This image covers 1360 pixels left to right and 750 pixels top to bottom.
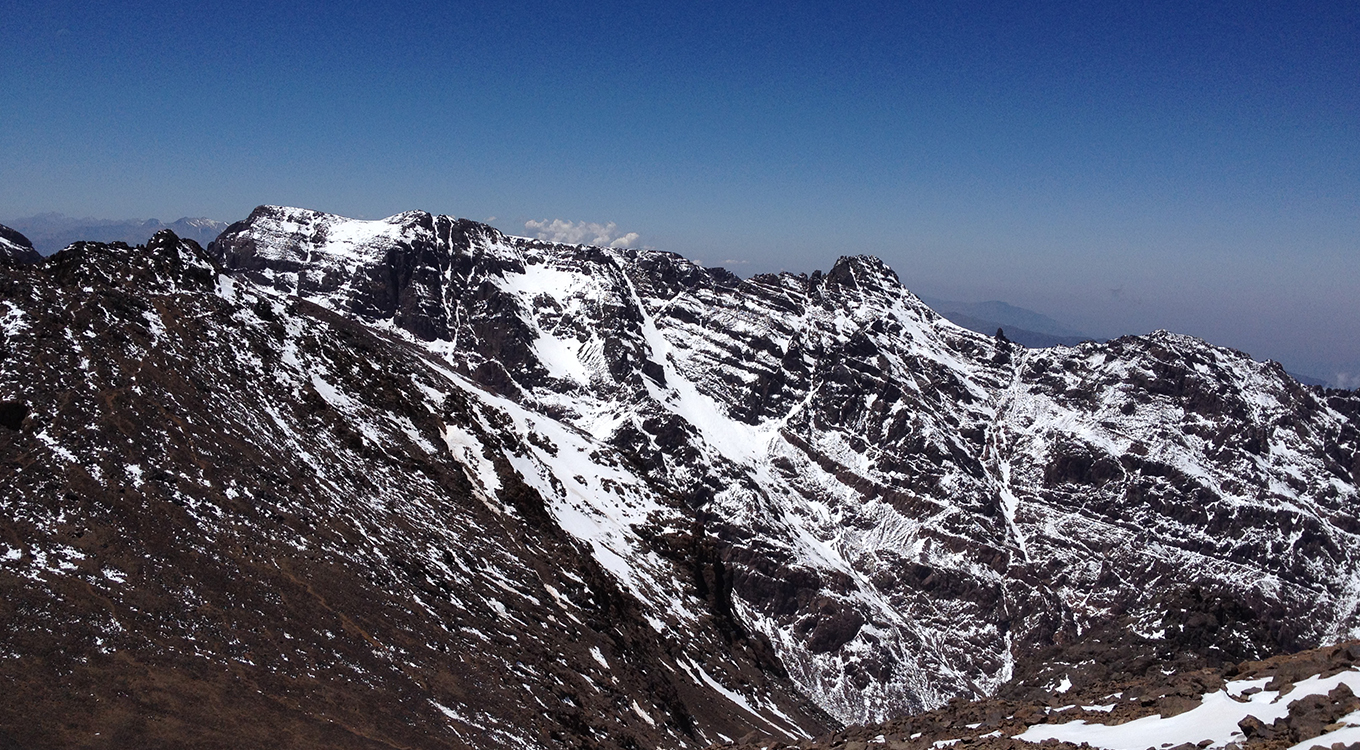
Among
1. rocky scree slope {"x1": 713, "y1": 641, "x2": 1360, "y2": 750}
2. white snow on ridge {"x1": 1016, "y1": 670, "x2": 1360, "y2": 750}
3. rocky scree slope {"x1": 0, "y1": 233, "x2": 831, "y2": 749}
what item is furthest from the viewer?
rocky scree slope {"x1": 0, "y1": 233, "x2": 831, "y2": 749}

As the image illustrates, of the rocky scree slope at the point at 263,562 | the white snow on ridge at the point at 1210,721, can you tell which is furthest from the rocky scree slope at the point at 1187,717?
the rocky scree slope at the point at 263,562

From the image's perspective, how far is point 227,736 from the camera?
37781 millimetres

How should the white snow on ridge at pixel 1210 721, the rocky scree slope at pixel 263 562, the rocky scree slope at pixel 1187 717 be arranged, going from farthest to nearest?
the rocky scree slope at pixel 263 562 → the white snow on ridge at pixel 1210 721 → the rocky scree slope at pixel 1187 717

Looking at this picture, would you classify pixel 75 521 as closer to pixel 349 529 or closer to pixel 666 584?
pixel 349 529

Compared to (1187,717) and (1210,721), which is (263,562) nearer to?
(1187,717)

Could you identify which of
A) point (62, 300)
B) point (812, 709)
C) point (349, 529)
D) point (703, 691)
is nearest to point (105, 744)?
point (349, 529)

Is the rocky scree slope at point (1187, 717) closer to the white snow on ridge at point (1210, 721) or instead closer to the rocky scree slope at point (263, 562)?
the white snow on ridge at point (1210, 721)

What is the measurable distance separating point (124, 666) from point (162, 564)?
934 centimetres

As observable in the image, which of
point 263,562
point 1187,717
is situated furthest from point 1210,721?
point 263,562

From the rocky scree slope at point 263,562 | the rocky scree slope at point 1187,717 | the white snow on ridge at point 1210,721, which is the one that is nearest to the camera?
the rocky scree slope at point 1187,717

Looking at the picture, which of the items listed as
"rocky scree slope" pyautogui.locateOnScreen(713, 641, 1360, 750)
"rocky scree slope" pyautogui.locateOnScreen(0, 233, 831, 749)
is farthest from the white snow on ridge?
"rocky scree slope" pyautogui.locateOnScreen(0, 233, 831, 749)

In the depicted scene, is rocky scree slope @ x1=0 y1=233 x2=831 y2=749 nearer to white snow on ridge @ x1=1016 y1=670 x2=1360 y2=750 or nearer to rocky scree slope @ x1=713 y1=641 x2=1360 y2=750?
rocky scree slope @ x1=713 y1=641 x2=1360 y2=750

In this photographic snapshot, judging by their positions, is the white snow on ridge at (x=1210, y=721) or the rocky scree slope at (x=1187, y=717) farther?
the white snow on ridge at (x=1210, y=721)

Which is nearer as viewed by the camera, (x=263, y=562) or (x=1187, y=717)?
(x=1187, y=717)
